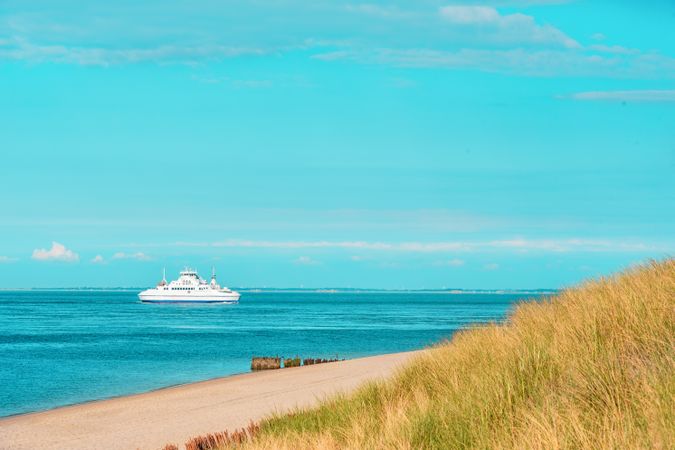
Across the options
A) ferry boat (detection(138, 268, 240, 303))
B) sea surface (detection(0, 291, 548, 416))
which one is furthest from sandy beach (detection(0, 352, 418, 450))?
ferry boat (detection(138, 268, 240, 303))

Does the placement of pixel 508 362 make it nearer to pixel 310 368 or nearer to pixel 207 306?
pixel 310 368

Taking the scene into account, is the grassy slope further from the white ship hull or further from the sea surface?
the white ship hull

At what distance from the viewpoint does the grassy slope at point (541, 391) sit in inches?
280

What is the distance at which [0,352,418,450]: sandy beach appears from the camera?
1847 cm

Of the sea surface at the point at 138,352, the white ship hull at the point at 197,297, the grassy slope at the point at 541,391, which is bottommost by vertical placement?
the sea surface at the point at 138,352

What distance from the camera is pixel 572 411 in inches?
289

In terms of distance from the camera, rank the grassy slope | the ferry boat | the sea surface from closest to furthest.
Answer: the grassy slope
the sea surface
the ferry boat

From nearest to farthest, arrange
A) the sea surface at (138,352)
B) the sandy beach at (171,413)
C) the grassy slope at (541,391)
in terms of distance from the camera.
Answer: the grassy slope at (541,391) < the sandy beach at (171,413) < the sea surface at (138,352)

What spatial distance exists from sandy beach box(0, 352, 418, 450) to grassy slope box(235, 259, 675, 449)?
3335mm

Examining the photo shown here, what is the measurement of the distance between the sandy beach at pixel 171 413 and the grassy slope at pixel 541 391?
333 cm

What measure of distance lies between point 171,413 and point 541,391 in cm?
1535

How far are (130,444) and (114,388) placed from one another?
14.1 metres

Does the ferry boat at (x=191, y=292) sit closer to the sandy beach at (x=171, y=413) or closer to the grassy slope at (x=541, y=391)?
the sandy beach at (x=171, y=413)

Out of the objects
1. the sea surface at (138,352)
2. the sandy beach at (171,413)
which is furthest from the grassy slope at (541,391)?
the sea surface at (138,352)
